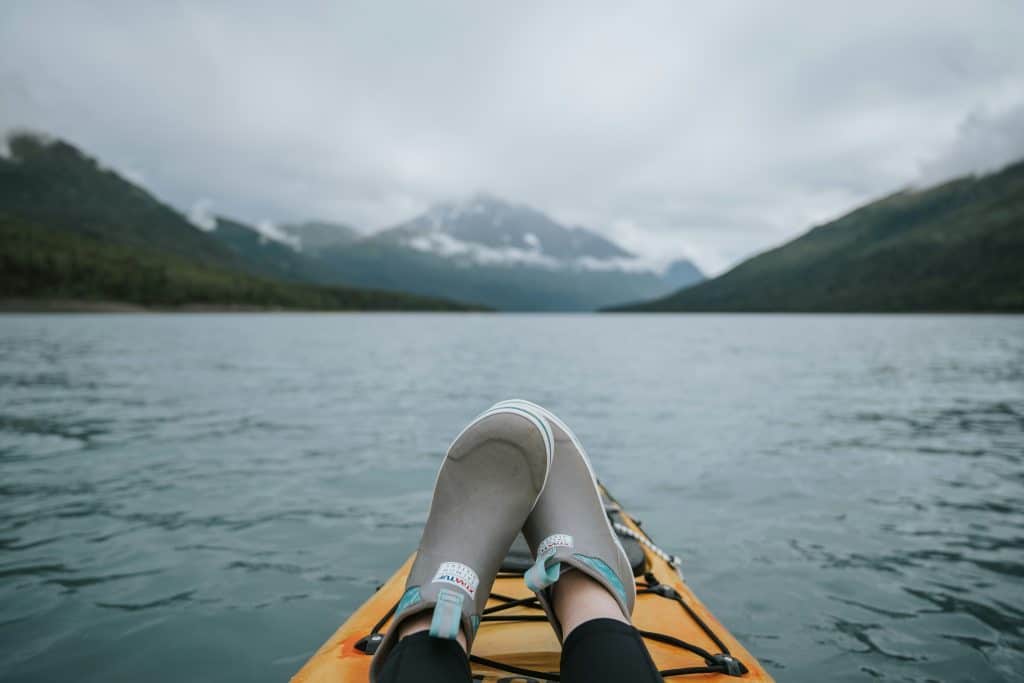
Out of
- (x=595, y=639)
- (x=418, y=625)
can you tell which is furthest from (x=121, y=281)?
(x=595, y=639)

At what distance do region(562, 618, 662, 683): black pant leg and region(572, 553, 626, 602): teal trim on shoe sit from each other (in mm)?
281

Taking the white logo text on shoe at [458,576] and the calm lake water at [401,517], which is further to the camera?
the calm lake water at [401,517]

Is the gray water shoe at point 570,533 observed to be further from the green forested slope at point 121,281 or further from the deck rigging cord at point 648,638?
the green forested slope at point 121,281

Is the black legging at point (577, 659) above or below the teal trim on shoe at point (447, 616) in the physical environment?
below

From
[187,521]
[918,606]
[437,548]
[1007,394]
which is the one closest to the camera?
[437,548]

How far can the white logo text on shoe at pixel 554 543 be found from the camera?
3.05m

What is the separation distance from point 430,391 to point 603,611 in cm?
1807

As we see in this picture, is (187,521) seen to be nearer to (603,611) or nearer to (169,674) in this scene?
(169,674)

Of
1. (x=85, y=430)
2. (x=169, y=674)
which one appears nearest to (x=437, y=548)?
(x=169, y=674)

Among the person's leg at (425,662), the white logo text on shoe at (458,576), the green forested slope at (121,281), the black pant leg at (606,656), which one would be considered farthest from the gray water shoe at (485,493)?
the green forested slope at (121,281)

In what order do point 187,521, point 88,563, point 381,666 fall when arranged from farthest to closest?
point 187,521, point 88,563, point 381,666

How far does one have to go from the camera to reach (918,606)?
5250 mm

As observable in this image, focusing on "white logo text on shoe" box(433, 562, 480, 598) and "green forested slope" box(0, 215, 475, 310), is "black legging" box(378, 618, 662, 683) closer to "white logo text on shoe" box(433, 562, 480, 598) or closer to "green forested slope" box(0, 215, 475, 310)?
"white logo text on shoe" box(433, 562, 480, 598)

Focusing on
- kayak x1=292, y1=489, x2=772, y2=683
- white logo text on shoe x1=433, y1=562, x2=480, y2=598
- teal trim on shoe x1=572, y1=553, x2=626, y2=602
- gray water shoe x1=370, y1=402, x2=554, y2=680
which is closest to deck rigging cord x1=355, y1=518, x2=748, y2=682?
kayak x1=292, y1=489, x2=772, y2=683
